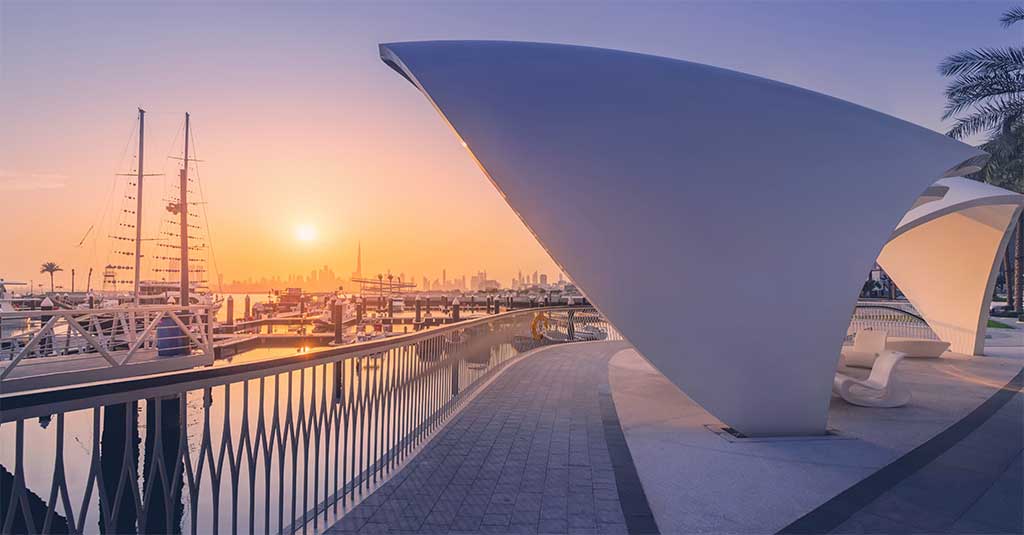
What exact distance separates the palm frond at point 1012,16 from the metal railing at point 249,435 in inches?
751

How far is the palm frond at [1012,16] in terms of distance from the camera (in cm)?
Answer: 1647

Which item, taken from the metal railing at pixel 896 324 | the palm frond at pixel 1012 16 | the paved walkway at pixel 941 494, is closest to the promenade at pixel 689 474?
the paved walkway at pixel 941 494

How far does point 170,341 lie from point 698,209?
1623 centimetres

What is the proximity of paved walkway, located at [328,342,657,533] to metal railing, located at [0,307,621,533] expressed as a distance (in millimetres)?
300

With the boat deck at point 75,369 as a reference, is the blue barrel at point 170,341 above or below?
above

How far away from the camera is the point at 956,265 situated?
13492 mm

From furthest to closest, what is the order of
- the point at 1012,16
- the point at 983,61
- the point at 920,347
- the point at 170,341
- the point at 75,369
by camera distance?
the point at 1012,16
the point at 170,341
the point at 983,61
the point at 920,347
the point at 75,369

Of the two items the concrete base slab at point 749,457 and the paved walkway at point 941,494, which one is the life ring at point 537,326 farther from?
the paved walkway at point 941,494

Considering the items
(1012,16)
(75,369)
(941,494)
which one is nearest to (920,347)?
(941,494)

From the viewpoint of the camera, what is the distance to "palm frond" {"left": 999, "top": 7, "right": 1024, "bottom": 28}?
1647 centimetres

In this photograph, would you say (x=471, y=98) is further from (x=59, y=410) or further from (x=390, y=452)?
(x=59, y=410)

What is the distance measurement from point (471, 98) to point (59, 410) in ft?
14.7

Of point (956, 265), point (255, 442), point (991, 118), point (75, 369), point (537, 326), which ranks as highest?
point (991, 118)

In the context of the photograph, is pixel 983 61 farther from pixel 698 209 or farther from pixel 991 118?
pixel 698 209
